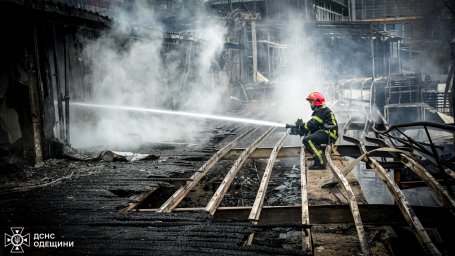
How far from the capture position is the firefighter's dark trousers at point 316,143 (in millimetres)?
6955

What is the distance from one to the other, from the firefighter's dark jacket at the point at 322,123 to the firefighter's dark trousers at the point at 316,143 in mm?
114

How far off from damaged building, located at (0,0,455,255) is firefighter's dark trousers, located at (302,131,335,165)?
0.23 meters

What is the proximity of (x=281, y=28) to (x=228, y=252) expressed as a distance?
72.9ft

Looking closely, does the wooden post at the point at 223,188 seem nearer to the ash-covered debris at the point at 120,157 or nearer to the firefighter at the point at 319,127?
the firefighter at the point at 319,127

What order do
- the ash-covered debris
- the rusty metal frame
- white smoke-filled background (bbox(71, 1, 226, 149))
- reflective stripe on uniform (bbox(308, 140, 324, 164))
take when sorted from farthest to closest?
1. white smoke-filled background (bbox(71, 1, 226, 149))
2. the ash-covered debris
3. reflective stripe on uniform (bbox(308, 140, 324, 164))
4. the rusty metal frame

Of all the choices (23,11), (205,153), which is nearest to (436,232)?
(205,153)

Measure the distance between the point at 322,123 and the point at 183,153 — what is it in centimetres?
329

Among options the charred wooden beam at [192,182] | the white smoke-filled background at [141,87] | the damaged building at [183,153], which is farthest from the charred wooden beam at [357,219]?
the white smoke-filled background at [141,87]

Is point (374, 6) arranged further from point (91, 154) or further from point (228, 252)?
point (228, 252)

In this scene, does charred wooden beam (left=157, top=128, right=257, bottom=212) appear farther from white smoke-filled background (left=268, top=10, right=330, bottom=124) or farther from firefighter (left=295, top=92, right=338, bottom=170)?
white smoke-filled background (left=268, top=10, right=330, bottom=124)

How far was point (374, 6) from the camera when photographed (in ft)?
117

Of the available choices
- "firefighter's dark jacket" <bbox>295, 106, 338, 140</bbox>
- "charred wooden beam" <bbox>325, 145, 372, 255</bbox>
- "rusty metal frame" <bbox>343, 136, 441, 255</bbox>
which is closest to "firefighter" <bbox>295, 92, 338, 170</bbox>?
"firefighter's dark jacket" <bbox>295, 106, 338, 140</bbox>

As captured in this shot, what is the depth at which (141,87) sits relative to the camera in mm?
12672

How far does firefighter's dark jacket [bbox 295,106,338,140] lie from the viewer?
7.16 metres
